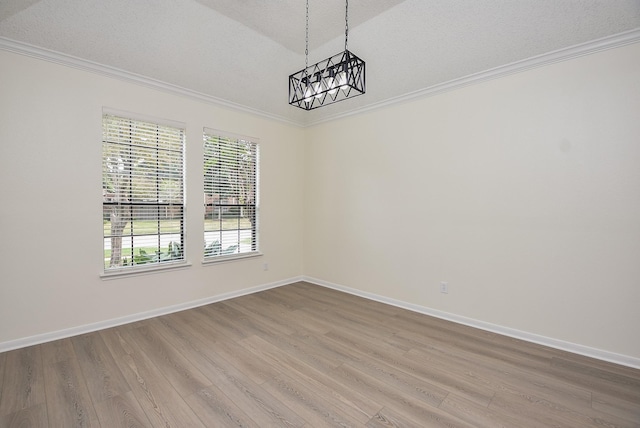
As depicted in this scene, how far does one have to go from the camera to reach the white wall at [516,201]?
2.65 metres

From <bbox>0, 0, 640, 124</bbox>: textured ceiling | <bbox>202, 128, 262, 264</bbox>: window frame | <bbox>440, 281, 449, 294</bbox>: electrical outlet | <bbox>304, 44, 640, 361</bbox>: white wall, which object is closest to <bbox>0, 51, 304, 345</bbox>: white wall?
<bbox>202, 128, 262, 264</bbox>: window frame

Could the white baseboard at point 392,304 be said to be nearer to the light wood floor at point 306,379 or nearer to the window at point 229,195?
the light wood floor at point 306,379

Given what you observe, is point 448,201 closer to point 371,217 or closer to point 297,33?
point 371,217

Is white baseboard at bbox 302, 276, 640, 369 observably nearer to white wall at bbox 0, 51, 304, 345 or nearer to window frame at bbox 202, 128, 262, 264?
window frame at bbox 202, 128, 262, 264

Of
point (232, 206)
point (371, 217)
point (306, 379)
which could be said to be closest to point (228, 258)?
point (232, 206)

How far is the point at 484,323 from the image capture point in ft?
11.1

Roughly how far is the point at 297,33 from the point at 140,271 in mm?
3363

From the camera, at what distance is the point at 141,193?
11.7ft

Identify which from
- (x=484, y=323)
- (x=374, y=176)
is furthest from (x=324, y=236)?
(x=484, y=323)

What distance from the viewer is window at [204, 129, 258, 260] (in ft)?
13.8

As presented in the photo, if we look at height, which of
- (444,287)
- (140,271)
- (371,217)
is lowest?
(444,287)

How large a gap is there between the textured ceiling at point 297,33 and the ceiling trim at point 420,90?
5 cm

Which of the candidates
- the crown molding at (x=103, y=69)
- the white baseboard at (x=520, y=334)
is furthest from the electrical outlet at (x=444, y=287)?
the crown molding at (x=103, y=69)

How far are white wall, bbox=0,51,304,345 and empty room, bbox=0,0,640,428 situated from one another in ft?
0.06
